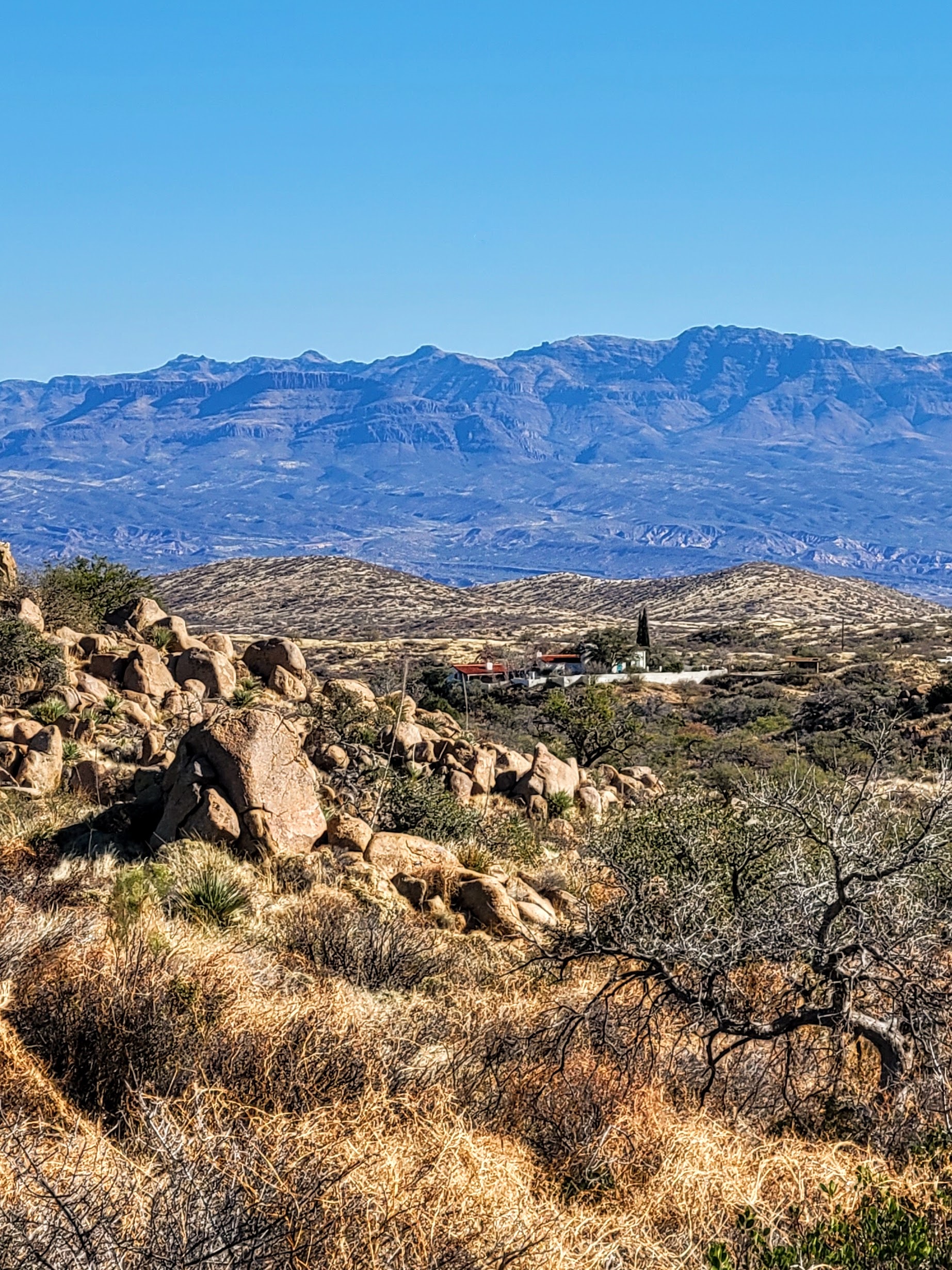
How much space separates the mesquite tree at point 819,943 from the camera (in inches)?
294

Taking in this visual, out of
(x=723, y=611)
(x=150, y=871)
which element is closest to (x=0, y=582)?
(x=150, y=871)

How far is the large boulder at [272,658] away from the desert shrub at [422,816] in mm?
6277

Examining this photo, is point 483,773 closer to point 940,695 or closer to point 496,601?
point 940,695

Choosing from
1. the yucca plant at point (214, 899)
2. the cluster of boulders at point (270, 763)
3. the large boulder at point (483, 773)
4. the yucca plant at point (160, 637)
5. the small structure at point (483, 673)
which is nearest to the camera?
the yucca plant at point (214, 899)

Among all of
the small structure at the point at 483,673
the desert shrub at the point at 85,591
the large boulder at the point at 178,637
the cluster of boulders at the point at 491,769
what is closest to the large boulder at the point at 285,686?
the cluster of boulders at the point at 491,769

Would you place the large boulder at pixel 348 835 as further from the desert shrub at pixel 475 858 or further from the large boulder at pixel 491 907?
the large boulder at pixel 491 907

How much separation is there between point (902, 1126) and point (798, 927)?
133 centimetres

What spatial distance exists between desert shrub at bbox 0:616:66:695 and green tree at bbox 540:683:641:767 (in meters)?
14.0

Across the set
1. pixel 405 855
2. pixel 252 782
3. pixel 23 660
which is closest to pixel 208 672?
pixel 23 660

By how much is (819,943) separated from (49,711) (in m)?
13.1

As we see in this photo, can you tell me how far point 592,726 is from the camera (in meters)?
31.0

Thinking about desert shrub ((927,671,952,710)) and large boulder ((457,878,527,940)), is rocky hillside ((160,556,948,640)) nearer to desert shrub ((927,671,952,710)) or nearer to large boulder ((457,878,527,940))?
desert shrub ((927,671,952,710))

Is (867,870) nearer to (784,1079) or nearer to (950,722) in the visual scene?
(784,1079)

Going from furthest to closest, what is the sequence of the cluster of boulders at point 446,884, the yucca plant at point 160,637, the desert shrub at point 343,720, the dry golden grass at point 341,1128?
the yucca plant at point 160,637, the desert shrub at point 343,720, the cluster of boulders at point 446,884, the dry golden grass at point 341,1128
